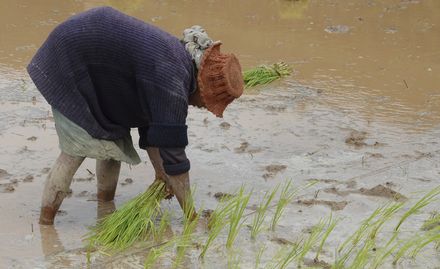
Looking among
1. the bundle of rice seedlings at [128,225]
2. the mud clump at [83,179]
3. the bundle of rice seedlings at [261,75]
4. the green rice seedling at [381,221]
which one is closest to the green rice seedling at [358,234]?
the green rice seedling at [381,221]

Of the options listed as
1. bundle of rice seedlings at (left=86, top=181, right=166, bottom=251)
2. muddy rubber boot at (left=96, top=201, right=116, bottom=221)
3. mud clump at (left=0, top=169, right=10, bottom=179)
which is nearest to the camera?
bundle of rice seedlings at (left=86, top=181, right=166, bottom=251)

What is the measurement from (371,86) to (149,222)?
335 centimetres

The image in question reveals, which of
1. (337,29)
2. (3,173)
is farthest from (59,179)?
(337,29)

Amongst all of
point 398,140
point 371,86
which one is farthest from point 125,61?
point 371,86

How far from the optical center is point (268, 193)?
4355mm

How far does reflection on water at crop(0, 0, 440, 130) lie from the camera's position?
20.5ft

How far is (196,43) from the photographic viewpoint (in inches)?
137

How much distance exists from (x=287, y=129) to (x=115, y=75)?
2.25m

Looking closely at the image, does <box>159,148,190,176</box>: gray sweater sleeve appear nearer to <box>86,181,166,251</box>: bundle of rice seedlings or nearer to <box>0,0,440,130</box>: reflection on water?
<box>86,181,166,251</box>: bundle of rice seedlings

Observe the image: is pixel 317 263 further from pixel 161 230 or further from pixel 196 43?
pixel 196 43

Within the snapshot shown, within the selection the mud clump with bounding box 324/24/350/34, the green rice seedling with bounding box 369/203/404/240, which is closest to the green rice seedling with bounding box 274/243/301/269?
the green rice seedling with bounding box 369/203/404/240

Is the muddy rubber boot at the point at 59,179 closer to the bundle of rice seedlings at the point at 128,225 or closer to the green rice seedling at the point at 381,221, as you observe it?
the bundle of rice seedlings at the point at 128,225

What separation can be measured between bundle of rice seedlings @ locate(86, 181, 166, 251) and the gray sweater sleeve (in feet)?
0.94

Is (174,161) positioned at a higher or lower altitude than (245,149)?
higher
